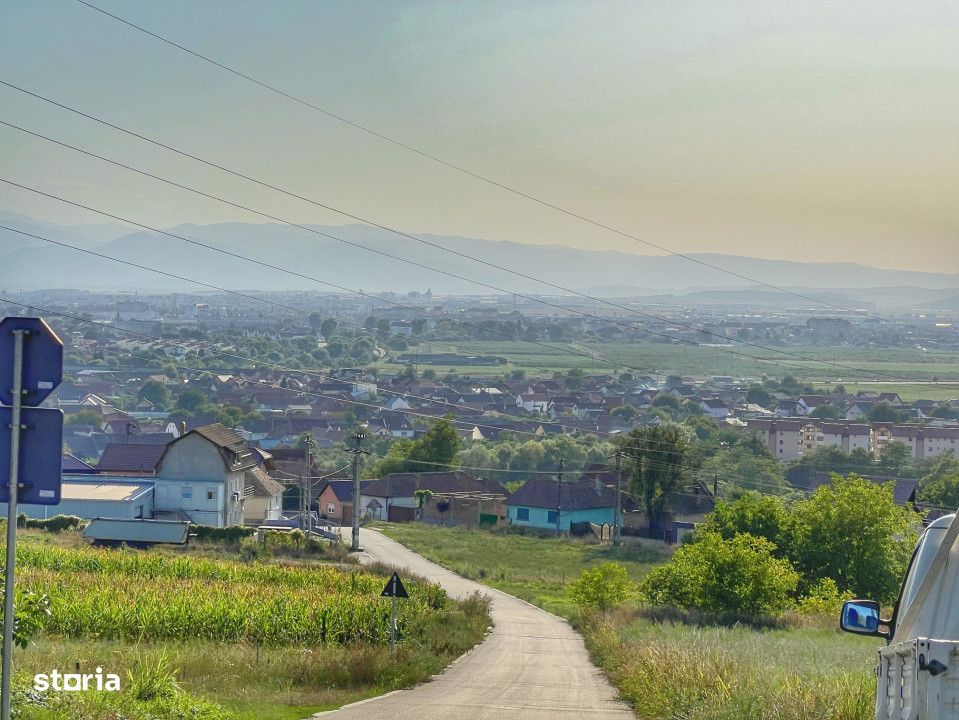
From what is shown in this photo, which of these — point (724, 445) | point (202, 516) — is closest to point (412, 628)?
point (202, 516)

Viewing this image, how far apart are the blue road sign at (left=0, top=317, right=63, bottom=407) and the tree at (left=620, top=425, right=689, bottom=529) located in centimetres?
8201

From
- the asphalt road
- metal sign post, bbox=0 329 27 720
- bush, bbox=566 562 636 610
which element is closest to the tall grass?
the asphalt road

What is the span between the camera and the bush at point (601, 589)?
148 feet

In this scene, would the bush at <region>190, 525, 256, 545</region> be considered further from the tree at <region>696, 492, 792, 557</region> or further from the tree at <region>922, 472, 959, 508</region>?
the tree at <region>922, 472, 959, 508</region>

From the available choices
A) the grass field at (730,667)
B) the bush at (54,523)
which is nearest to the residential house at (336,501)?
the bush at (54,523)

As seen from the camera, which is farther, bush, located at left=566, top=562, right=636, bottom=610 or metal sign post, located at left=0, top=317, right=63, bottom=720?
bush, located at left=566, top=562, right=636, bottom=610

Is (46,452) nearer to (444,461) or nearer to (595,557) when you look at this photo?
(595,557)

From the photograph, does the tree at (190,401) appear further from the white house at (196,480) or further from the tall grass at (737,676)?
the tall grass at (737,676)

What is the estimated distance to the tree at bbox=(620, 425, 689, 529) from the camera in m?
90.6

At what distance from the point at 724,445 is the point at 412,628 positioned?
119 metres

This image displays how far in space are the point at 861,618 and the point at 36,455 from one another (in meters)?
6.54

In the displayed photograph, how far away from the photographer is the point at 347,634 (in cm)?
3012

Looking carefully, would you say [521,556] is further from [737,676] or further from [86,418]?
[86,418]

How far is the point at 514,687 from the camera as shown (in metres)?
24.9
